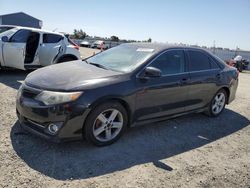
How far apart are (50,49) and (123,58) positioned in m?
4.83

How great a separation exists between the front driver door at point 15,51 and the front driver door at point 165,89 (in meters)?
4.93

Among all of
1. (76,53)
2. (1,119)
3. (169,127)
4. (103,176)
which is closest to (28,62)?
(76,53)

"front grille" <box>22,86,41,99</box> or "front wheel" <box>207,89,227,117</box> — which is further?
"front wheel" <box>207,89,227,117</box>

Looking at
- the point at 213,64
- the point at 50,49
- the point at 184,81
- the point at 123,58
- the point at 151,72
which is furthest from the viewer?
the point at 50,49

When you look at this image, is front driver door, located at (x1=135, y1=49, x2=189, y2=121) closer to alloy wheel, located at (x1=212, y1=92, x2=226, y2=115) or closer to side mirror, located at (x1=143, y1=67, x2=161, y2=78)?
side mirror, located at (x1=143, y1=67, x2=161, y2=78)

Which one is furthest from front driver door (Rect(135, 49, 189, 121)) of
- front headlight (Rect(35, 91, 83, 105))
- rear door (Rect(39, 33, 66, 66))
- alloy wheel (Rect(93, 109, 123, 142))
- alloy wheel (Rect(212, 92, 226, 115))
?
rear door (Rect(39, 33, 66, 66))

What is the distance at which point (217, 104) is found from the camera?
21.6ft

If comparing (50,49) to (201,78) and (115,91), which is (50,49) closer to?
(201,78)

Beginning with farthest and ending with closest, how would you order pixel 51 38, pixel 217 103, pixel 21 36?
1. pixel 51 38
2. pixel 21 36
3. pixel 217 103

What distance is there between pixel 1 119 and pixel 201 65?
401 cm

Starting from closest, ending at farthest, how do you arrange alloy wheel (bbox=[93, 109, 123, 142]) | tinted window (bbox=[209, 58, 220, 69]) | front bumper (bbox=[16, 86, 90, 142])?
front bumper (bbox=[16, 86, 90, 142])
alloy wheel (bbox=[93, 109, 123, 142])
tinted window (bbox=[209, 58, 220, 69])

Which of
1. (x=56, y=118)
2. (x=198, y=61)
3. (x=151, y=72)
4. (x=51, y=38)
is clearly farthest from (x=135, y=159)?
(x=51, y=38)

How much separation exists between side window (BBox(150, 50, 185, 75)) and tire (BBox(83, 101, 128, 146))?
3.62 feet

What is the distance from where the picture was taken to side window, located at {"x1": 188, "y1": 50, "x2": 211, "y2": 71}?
570 centimetres
